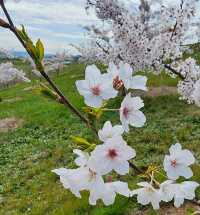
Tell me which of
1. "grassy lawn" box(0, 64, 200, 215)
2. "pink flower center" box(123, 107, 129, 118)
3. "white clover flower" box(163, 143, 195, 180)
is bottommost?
"grassy lawn" box(0, 64, 200, 215)

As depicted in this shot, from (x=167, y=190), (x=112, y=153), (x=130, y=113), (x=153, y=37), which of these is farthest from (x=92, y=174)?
(x=153, y=37)

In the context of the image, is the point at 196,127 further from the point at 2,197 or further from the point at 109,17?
the point at 2,197

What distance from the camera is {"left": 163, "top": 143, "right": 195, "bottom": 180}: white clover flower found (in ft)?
5.86

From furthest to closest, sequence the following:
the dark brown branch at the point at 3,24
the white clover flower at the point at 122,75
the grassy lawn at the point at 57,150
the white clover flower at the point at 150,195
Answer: the grassy lawn at the point at 57,150
the white clover flower at the point at 150,195
the white clover flower at the point at 122,75
the dark brown branch at the point at 3,24

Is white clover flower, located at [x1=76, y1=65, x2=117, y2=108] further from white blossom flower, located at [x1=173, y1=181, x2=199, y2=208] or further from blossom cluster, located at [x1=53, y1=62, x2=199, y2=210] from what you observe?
white blossom flower, located at [x1=173, y1=181, x2=199, y2=208]

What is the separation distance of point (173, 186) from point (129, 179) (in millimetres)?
9268

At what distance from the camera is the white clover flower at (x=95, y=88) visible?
147 cm

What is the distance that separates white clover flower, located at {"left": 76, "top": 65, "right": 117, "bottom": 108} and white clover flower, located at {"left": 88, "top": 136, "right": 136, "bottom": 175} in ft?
0.41

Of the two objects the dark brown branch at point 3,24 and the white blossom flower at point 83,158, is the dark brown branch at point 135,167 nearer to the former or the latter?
the white blossom flower at point 83,158

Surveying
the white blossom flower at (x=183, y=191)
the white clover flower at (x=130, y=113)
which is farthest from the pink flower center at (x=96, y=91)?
the white blossom flower at (x=183, y=191)

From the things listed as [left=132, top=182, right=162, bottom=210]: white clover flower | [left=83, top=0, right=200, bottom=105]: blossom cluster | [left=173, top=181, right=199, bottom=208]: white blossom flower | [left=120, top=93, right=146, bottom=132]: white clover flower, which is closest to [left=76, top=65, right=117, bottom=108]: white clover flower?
[left=120, top=93, right=146, bottom=132]: white clover flower

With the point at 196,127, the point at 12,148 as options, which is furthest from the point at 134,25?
the point at 12,148

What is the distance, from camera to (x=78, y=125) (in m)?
20.5

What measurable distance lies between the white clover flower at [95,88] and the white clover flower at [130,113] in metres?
0.10
